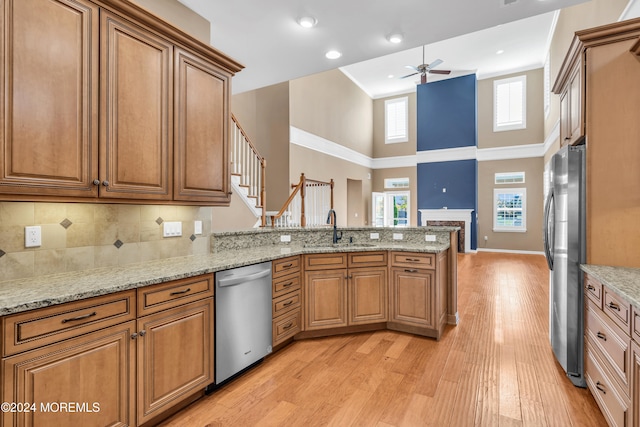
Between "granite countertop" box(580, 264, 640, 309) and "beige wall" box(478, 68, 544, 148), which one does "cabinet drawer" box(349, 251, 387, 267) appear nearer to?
"granite countertop" box(580, 264, 640, 309)

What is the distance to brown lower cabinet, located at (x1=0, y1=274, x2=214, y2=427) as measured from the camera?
4.55 feet

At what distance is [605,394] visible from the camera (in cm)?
191

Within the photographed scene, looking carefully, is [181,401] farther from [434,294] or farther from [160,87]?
[434,294]

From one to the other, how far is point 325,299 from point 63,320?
2224 mm

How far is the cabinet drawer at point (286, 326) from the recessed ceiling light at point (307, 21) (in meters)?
2.70

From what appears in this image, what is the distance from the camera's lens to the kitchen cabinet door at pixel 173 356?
1.84 m

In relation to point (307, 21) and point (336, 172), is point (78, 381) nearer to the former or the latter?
→ point (307, 21)

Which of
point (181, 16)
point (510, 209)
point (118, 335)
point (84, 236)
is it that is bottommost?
point (118, 335)

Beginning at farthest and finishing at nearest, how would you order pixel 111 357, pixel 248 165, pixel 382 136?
pixel 382 136, pixel 248 165, pixel 111 357

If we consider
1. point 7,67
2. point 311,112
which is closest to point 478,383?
point 7,67

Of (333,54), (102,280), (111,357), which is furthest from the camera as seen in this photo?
(333,54)

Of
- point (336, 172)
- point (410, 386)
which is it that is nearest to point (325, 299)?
point (410, 386)

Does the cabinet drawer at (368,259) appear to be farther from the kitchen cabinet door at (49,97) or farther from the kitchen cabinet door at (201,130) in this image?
the kitchen cabinet door at (49,97)

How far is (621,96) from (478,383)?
2.33m
